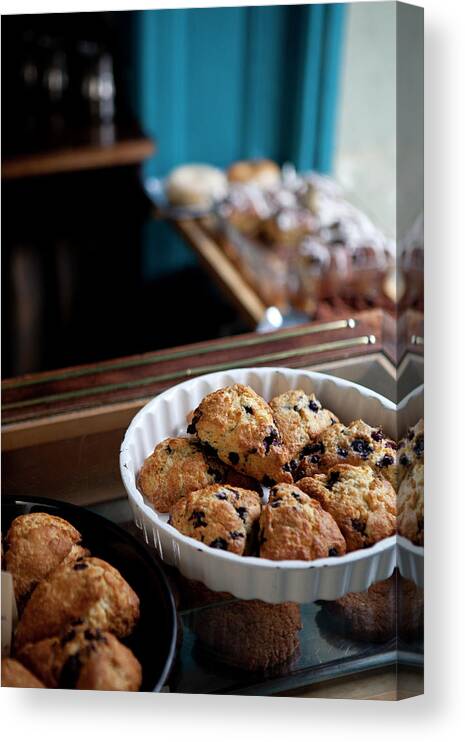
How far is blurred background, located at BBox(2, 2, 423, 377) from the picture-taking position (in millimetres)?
1633

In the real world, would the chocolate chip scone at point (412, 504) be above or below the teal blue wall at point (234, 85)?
below

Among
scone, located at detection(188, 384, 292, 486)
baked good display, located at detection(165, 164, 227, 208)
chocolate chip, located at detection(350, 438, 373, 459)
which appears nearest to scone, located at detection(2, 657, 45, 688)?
scone, located at detection(188, 384, 292, 486)

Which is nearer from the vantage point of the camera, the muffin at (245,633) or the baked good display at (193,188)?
the muffin at (245,633)

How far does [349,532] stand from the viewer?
866mm

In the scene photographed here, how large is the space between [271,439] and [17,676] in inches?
13.4

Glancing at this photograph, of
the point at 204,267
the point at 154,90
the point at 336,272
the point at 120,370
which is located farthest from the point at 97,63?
the point at 120,370

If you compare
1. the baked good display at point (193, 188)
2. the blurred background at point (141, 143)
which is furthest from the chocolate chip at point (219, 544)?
the baked good display at point (193, 188)

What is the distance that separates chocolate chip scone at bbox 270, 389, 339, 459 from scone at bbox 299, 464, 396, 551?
45 millimetres

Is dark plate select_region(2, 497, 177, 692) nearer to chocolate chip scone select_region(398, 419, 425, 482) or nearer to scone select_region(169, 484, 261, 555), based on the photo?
scone select_region(169, 484, 261, 555)

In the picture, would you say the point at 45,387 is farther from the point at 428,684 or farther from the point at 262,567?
the point at 428,684

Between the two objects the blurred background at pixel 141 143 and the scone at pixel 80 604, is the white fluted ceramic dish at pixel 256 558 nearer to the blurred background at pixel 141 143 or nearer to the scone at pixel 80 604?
the scone at pixel 80 604

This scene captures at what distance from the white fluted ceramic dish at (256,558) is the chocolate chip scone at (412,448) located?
2 cm

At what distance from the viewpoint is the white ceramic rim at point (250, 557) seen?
842mm

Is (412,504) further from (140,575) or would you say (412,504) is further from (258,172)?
(258,172)
